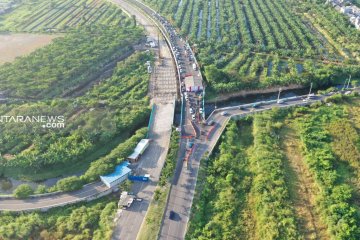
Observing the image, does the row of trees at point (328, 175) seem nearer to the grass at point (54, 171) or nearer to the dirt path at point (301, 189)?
the dirt path at point (301, 189)

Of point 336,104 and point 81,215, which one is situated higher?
point 336,104

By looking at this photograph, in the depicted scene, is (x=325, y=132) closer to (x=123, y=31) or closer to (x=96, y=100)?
(x=96, y=100)

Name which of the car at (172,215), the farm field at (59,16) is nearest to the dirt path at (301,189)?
the car at (172,215)

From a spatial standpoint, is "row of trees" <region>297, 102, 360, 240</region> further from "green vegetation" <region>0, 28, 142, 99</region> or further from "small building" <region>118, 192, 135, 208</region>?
"green vegetation" <region>0, 28, 142, 99</region>

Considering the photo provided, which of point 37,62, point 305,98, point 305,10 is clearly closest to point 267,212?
point 305,98

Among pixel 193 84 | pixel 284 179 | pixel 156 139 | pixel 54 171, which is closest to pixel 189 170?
pixel 156 139

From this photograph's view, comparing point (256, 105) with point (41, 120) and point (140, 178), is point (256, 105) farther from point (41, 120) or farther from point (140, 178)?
point (41, 120)
